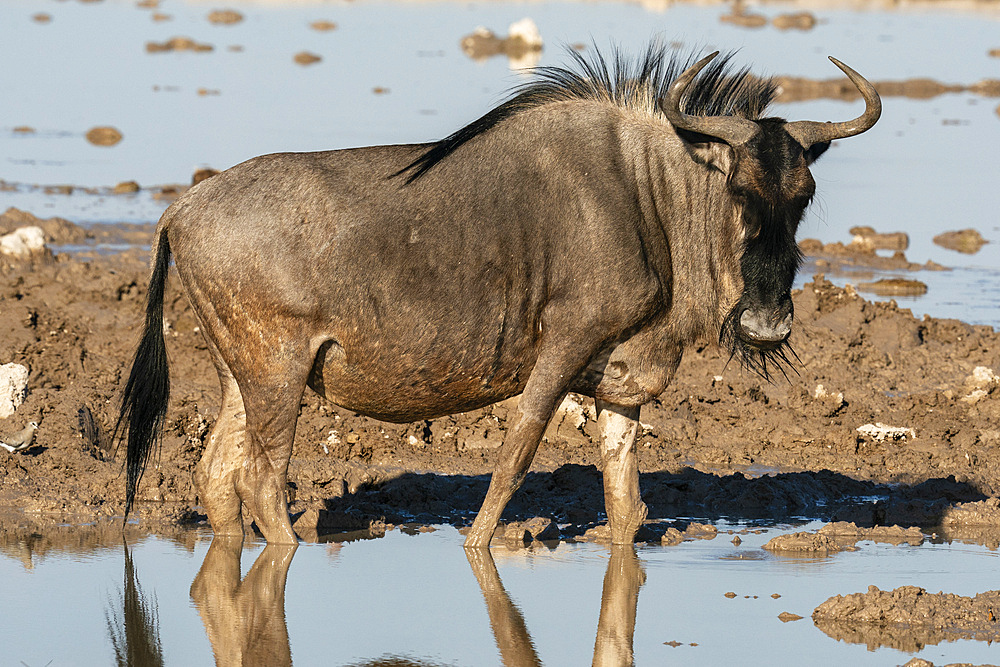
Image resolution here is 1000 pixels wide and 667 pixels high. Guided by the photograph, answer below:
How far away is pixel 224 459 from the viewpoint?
23.4ft

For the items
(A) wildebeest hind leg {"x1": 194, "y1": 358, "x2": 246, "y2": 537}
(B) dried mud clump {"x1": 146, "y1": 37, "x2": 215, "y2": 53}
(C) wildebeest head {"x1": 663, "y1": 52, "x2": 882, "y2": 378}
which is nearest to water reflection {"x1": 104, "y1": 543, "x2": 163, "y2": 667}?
(A) wildebeest hind leg {"x1": 194, "y1": 358, "x2": 246, "y2": 537}

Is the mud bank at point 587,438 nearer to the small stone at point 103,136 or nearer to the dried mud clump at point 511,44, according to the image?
the small stone at point 103,136

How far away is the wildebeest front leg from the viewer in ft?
24.1

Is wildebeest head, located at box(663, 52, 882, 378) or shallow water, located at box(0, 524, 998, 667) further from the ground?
wildebeest head, located at box(663, 52, 882, 378)

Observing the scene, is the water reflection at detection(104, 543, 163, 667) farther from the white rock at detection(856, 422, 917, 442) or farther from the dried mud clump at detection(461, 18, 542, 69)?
the dried mud clump at detection(461, 18, 542, 69)

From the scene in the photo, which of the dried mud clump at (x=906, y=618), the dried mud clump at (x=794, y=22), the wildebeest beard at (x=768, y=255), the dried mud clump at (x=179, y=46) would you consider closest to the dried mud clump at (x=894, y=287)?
the wildebeest beard at (x=768, y=255)

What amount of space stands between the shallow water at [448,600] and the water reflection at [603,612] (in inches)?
0.5

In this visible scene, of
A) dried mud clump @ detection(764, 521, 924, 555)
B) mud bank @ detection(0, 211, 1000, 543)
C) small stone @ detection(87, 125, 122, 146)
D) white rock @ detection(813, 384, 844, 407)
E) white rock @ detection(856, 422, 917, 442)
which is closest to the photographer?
dried mud clump @ detection(764, 521, 924, 555)

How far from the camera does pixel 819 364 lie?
33.8 feet

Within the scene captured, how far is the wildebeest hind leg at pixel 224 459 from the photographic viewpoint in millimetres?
7141

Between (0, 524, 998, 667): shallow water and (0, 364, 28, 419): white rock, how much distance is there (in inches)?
72.2

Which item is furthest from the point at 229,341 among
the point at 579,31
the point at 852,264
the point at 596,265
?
the point at 579,31

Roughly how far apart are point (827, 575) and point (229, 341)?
3.15 meters

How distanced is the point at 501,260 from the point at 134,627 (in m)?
2.43
